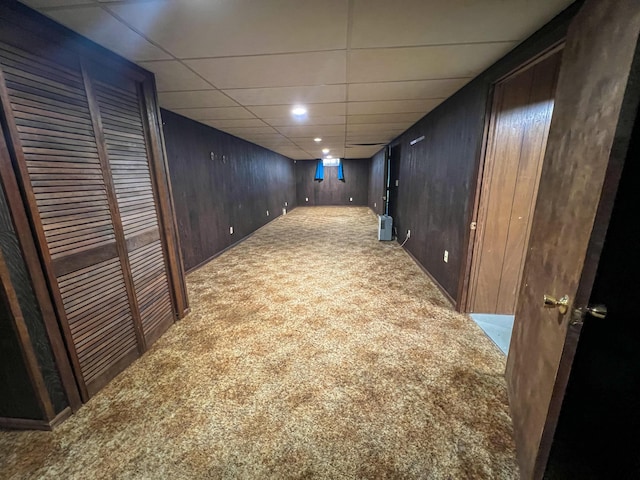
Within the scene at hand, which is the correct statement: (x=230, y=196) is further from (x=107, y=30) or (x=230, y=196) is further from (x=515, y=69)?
(x=515, y=69)

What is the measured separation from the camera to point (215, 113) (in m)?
3.22

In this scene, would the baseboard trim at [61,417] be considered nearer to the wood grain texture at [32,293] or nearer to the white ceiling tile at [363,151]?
the wood grain texture at [32,293]

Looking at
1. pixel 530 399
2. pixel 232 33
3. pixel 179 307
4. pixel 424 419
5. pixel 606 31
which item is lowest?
pixel 424 419

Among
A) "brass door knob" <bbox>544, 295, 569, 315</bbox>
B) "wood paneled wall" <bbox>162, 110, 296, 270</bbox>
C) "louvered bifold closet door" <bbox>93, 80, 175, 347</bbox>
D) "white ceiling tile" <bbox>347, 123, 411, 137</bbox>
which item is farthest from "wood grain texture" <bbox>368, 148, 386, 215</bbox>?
"brass door knob" <bbox>544, 295, 569, 315</bbox>

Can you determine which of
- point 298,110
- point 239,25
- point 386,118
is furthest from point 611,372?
point 386,118

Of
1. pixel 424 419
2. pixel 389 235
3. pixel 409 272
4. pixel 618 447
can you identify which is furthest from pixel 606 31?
pixel 389 235

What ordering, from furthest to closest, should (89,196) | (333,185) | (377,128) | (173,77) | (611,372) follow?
1. (333,185)
2. (377,128)
3. (173,77)
4. (89,196)
5. (611,372)

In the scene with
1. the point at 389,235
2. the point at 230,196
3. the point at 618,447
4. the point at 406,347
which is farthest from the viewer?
the point at 389,235

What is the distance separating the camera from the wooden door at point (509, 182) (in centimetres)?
193

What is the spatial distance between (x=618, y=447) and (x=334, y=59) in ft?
8.11

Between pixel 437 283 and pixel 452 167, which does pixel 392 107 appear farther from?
pixel 437 283

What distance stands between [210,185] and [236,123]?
1.09m

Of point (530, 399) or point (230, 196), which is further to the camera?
A: point (230, 196)

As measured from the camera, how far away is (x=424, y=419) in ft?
4.58
